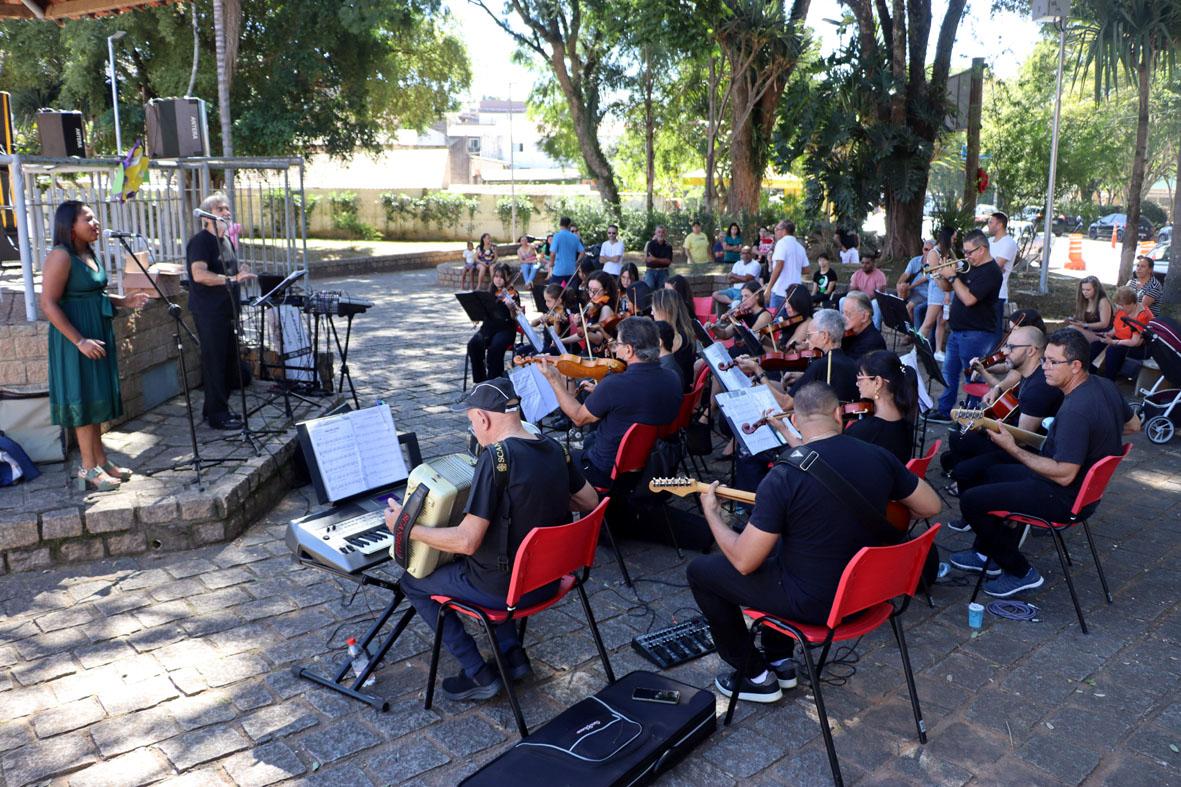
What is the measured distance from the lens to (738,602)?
11.8ft

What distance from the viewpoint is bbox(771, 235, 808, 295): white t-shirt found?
1012 cm

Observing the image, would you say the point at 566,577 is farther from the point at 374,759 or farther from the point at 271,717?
the point at 271,717

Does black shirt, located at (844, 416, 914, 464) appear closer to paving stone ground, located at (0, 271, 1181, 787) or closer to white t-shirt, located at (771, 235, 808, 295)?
paving stone ground, located at (0, 271, 1181, 787)

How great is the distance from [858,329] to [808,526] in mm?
3061

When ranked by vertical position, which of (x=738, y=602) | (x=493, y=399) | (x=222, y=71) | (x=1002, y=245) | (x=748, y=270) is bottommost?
(x=738, y=602)

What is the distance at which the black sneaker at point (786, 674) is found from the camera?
396 cm

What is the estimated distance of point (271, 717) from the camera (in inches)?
146

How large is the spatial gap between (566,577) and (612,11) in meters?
19.1

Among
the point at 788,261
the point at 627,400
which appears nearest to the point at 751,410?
the point at 627,400

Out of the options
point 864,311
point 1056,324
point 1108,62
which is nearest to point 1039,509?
point 864,311

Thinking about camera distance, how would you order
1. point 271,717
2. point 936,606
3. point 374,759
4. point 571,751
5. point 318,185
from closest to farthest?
point 571,751 < point 374,759 < point 271,717 < point 936,606 < point 318,185

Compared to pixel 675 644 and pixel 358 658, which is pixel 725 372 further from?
pixel 358 658

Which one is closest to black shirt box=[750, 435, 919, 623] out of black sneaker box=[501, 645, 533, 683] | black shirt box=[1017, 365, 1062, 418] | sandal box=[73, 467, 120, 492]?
black sneaker box=[501, 645, 533, 683]

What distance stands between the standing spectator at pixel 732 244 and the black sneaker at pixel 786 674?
14.1 metres
